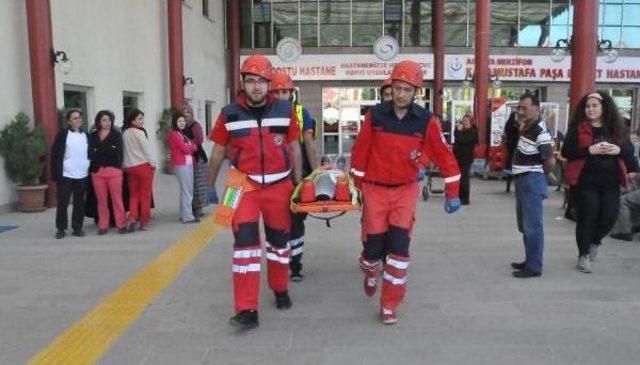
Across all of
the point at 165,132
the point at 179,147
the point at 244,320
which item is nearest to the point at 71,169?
the point at 179,147

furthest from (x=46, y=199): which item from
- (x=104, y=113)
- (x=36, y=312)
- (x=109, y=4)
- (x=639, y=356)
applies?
(x=639, y=356)

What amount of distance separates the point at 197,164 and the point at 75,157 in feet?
5.89

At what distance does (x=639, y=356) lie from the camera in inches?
149

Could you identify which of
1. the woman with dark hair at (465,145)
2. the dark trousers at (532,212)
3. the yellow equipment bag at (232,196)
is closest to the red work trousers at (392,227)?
the yellow equipment bag at (232,196)

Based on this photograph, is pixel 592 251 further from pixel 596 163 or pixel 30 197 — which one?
pixel 30 197

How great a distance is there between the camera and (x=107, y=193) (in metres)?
8.06

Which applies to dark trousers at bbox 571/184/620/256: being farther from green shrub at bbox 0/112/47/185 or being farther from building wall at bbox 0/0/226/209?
building wall at bbox 0/0/226/209

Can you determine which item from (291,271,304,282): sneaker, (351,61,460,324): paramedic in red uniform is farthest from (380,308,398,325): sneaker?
(291,271,304,282): sneaker

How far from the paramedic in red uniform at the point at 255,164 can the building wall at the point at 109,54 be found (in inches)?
283

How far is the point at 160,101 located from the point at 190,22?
3657mm

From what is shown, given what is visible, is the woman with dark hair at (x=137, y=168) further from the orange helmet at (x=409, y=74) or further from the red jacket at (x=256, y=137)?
the orange helmet at (x=409, y=74)

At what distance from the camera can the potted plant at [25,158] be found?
31.9 feet

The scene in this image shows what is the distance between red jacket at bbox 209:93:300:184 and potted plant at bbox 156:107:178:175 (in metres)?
12.2

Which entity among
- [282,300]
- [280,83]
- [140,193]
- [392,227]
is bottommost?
[282,300]
